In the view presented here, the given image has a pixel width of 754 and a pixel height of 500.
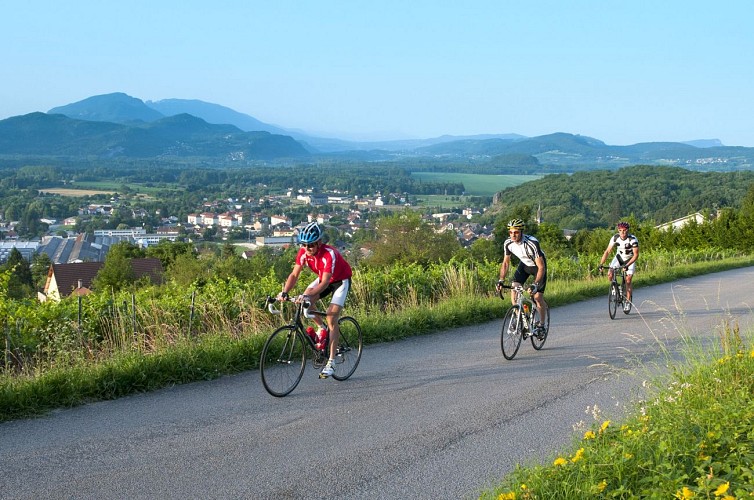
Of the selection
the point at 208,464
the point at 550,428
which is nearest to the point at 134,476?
the point at 208,464

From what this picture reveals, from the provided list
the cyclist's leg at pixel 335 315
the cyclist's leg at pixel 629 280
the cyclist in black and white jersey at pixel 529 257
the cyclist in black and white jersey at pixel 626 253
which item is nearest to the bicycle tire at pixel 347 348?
the cyclist's leg at pixel 335 315

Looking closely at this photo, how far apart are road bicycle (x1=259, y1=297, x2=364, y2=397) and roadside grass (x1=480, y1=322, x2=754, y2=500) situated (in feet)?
9.63

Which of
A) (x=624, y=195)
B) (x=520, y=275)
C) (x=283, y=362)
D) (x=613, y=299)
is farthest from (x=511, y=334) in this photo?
(x=624, y=195)

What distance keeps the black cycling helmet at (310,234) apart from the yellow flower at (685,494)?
14.6 ft

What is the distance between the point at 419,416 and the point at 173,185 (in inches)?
6490

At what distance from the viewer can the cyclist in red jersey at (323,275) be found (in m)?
7.58

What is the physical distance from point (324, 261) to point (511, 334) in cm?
312

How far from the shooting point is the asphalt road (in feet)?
16.4

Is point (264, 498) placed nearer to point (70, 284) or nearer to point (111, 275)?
point (111, 275)

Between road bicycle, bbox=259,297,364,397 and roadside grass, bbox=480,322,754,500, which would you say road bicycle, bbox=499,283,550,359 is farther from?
roadside grass, bbox=480,322,754,500

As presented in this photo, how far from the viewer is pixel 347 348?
823 centimetres

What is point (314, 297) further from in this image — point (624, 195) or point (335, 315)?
point (624, 195)

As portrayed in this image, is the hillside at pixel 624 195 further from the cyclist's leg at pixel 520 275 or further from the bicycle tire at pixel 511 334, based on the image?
the bicycle tire at pixel 511 334

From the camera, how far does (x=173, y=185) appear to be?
539 feet
